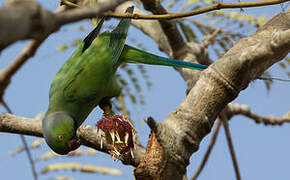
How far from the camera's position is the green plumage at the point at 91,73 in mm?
3588

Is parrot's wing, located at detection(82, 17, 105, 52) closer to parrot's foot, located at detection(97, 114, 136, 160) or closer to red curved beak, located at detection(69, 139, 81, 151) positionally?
red curved beak, located at detection(69, 139, 81, 151)

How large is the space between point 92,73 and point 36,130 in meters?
0.95

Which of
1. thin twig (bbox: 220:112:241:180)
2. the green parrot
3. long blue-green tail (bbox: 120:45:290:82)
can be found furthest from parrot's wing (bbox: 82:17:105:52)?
thin twig (bbox: 220:112:241:180)

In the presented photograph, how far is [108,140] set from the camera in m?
2.76

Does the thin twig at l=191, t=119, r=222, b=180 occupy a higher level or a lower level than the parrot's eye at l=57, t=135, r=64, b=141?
higher

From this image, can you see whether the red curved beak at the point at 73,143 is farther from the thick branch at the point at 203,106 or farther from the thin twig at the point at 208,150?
the thin twig at the point at 208,150

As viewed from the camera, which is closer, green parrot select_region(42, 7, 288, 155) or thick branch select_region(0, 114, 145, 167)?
thick branch select_region(0, 114, 145, 167)

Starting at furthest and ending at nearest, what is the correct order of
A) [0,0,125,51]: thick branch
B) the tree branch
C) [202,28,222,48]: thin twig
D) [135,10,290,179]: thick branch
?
the tree branch, [202,28,222,48]: thin twig, [135,10,290,179]: thick branch, [0,0,125,51]: thick branch

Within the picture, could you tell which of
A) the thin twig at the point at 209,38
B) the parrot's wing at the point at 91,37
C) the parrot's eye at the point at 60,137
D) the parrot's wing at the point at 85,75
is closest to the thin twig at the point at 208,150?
the thin twig at the point at 209,38

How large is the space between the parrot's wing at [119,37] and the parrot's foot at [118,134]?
1192 millimetres

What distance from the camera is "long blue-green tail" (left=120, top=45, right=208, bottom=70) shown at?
3611mm

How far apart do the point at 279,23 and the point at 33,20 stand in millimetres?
2180

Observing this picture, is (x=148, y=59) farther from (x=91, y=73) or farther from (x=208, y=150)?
(x=208, y=150)

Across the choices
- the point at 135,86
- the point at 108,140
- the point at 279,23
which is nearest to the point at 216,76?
the point at 279,23
